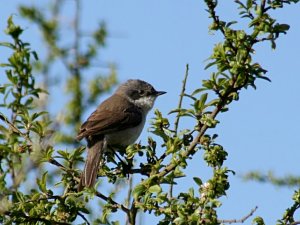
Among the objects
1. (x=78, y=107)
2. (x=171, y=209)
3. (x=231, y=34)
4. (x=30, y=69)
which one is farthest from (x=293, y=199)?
(x=78, y=107)

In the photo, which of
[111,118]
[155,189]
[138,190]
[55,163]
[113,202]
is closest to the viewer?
[155,189]

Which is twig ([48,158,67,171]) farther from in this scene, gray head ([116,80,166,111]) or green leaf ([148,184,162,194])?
gray head ([116,80,166,111])

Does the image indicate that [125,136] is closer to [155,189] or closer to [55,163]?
[55,163]

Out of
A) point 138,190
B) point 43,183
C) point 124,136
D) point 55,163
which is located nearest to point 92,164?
point 55,163

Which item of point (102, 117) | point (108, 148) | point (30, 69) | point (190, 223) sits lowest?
point (190, 223)

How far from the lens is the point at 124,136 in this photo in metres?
6.70

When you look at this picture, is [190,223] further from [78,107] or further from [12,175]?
[78,107]

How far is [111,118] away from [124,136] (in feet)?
0.94

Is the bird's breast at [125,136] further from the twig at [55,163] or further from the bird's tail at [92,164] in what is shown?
the twig at [55,163]

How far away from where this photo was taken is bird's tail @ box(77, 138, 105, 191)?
410 cm

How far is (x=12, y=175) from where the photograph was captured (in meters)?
2.70

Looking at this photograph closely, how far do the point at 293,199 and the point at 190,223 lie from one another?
31.4 inches

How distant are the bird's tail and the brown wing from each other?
0.13 meters

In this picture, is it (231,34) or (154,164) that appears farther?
(154,164)
